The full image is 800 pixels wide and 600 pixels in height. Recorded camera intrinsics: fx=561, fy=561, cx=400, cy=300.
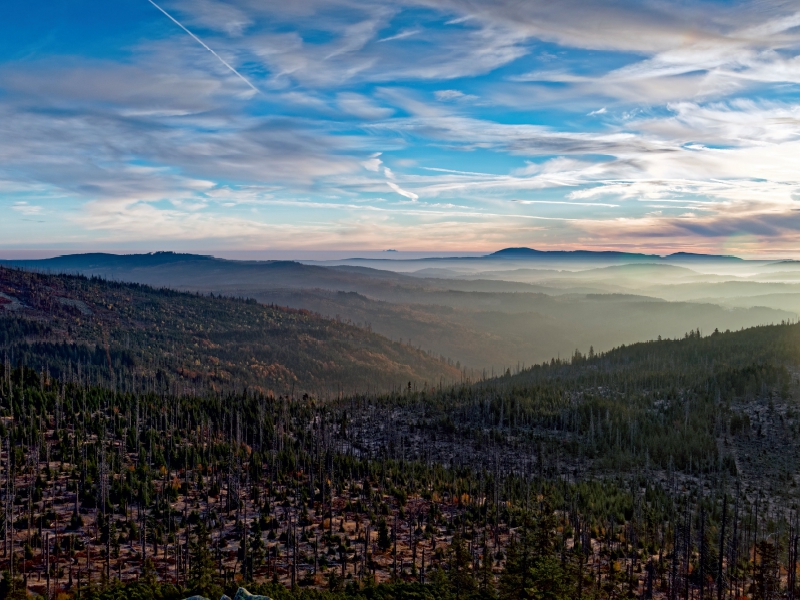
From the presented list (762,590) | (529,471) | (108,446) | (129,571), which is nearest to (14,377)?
(108,446)

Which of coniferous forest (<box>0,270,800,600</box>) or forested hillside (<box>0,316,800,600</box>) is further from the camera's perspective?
forested hillside (<box>0,316,800,600</box>)

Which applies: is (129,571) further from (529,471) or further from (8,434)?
(529,471)

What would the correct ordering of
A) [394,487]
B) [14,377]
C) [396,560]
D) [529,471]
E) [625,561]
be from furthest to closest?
[529,471] < [14,377] < [394,487] < [625,561] < [396,560]

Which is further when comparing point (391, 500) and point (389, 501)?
point (391, 500)

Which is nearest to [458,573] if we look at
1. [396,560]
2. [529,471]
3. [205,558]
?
[396,560]

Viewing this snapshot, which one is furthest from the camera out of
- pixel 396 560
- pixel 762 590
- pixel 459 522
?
pixel 459 522

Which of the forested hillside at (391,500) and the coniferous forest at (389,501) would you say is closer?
the coniferous forest at (389,501)

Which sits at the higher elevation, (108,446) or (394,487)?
(108,446)

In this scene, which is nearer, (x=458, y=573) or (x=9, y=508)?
(x=458, y=573)
